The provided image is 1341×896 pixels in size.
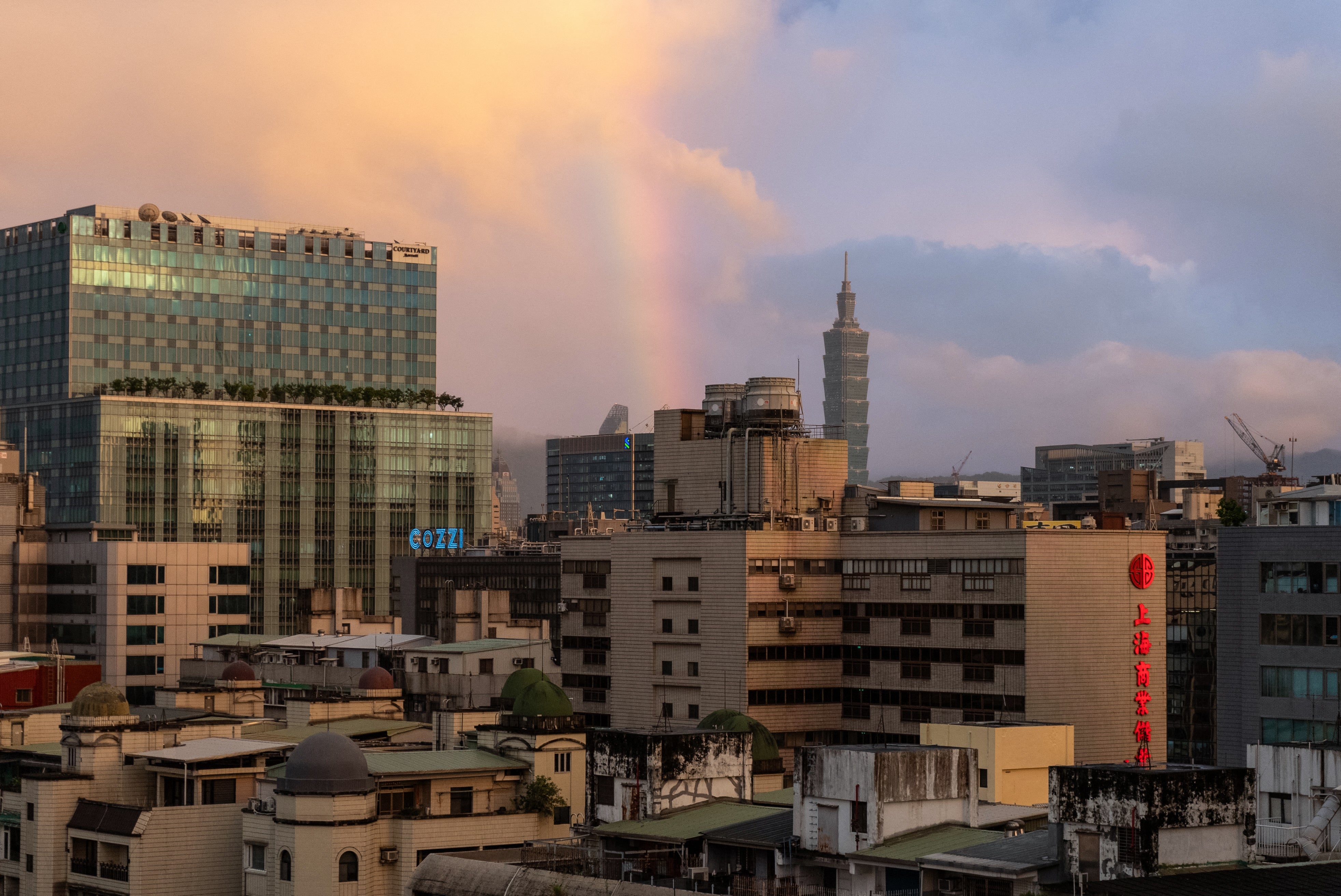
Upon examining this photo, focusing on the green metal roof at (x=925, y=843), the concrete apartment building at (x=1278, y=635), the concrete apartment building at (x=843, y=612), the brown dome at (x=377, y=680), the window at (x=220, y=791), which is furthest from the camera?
the concrete apartment building at (x=843, y=612)

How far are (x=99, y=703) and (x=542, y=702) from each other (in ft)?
89.0

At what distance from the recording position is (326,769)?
100 meters

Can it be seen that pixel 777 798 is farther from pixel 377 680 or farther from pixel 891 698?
pixel 891 698

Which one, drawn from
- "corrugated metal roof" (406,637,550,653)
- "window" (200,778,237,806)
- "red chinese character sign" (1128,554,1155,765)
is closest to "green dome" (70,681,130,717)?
"window" (200,778,237,806)

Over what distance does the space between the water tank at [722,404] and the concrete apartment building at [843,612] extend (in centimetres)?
144

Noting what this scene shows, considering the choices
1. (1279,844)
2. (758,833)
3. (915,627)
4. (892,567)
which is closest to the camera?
(1279,844)

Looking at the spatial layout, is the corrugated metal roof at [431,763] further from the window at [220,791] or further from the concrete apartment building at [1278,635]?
the concrete apartment building at [1278,635]

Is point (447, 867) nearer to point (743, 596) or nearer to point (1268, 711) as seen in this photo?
point (1268, 711)

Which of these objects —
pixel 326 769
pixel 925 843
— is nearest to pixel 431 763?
pixel 326 769

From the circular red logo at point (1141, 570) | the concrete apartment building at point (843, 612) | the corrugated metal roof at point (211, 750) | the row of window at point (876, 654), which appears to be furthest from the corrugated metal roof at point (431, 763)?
the circular red logo at point (1141, 570)

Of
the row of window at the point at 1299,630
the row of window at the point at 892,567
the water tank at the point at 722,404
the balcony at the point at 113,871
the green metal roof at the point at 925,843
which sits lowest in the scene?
the balcony at the point at 113,871

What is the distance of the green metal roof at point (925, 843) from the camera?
78875mm

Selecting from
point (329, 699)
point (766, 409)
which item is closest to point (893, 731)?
point (766, 409)

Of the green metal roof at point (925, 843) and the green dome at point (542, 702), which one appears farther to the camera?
the green dome at point (542, 702)
